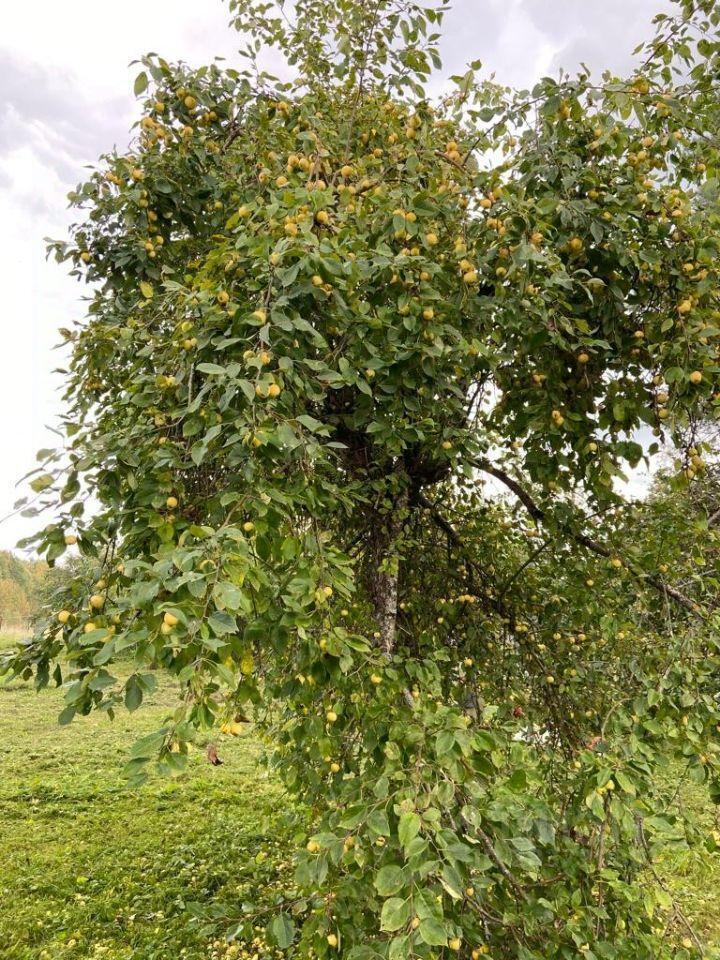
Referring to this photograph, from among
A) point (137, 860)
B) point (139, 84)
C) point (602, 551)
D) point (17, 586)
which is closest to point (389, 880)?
point (602, 551)

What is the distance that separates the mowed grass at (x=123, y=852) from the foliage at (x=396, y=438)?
114 cm

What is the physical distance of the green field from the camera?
4.09m

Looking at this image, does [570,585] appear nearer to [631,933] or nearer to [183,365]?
[631,933]

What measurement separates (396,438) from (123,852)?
4942 mm

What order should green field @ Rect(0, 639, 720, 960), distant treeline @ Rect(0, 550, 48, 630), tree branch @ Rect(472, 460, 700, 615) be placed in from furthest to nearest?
distant treeline @ Rect(0, 550, 48, 630)
green field @ Rect(0, 639, 720, 960)
tree branch @ Rect(472, 460, 700, 615)

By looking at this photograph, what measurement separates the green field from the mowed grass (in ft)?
0.04

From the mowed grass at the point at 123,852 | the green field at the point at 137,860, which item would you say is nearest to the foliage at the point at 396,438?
the green field at the point at 137,860

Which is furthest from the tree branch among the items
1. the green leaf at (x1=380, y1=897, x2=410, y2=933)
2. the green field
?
the green leaf at (x1=380, y1=897, x2=410, y2=933)

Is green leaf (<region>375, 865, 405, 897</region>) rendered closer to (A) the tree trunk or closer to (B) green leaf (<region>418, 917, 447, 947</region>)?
(B) green leaf (<region>418, 917, 447, 947</region>)

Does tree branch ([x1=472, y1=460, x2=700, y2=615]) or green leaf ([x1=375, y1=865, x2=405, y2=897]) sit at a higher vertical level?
tree branch ([x1=472, y1=460, x2=700, y2=615])

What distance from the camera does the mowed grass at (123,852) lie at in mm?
4121

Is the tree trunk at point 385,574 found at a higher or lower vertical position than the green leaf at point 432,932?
higher

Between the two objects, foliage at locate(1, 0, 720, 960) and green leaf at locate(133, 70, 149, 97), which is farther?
green leaf at locate(133, 70, 149, 97)

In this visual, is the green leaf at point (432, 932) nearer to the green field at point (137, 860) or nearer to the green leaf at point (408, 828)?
the green leaf at point (408, 828)
